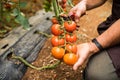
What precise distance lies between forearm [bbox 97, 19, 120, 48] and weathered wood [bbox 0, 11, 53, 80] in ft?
3.18

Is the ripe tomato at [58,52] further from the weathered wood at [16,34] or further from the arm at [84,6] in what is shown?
the weathered wood at [16,34]

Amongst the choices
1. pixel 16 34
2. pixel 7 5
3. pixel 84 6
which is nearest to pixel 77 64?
pixel 84 6

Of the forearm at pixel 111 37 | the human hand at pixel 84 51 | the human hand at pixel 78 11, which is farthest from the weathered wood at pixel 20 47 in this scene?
the forearm at pixel 111 37

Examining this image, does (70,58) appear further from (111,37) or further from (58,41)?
(111,37)

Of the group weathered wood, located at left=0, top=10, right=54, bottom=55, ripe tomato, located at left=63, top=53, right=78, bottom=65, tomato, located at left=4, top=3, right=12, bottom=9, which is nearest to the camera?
ripe tomato, located at left=63, top=53, right=78, bottom=65

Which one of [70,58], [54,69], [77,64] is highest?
[70,58]

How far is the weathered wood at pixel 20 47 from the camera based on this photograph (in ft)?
8.75

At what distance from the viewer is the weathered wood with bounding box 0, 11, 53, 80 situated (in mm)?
2668

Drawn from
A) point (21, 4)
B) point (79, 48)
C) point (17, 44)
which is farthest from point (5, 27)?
point (79, 48)

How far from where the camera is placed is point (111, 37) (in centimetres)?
192

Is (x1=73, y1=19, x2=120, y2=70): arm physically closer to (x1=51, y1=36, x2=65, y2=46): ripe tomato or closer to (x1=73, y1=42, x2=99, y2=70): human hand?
(x1=73, y1=42, x2=99, y2=70): human hand

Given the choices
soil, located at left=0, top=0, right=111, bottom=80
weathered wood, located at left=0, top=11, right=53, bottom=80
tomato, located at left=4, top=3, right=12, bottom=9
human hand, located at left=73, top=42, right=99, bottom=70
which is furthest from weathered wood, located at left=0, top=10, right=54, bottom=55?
human hand, located at left=73, top=42, right=99, bottom=70

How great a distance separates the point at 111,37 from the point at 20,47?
4.21 feet

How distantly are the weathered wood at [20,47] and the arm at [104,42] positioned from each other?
2.89 ft
